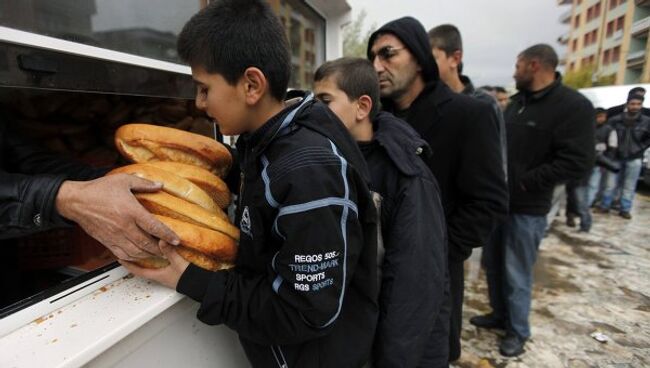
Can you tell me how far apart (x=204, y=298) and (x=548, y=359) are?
3.19 metres

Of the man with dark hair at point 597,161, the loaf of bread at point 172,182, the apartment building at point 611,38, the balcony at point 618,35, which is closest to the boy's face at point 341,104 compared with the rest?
the loaf of bread at point 172,182

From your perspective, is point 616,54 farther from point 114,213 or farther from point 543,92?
point 114,213

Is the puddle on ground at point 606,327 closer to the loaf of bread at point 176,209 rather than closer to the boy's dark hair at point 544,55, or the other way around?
the boy's dark hair at point 544,55

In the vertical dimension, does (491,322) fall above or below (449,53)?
below

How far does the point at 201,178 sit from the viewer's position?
3.84 ft

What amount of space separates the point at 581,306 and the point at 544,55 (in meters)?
2.71

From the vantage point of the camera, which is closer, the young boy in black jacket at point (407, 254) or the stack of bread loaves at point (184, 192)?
the stack of bread loaves at point (184, 192)

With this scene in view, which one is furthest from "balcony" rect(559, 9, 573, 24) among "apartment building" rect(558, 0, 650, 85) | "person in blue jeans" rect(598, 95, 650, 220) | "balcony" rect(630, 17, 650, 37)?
"person in blue jeans" rect(598, 95, 650, 220)

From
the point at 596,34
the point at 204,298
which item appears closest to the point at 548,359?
the point at 204,298

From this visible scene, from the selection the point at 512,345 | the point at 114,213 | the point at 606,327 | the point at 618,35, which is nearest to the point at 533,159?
the point at 512,345

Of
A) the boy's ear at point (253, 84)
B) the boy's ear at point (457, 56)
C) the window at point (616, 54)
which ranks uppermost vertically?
the window at point (616, 54)

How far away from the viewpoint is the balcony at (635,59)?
27094 millimetres

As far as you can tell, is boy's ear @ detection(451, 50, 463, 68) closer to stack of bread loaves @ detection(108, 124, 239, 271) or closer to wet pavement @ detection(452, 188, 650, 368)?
stack of bread loaves @ detection(108, 124, 239, 271)

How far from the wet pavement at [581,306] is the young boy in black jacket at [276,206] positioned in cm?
251
